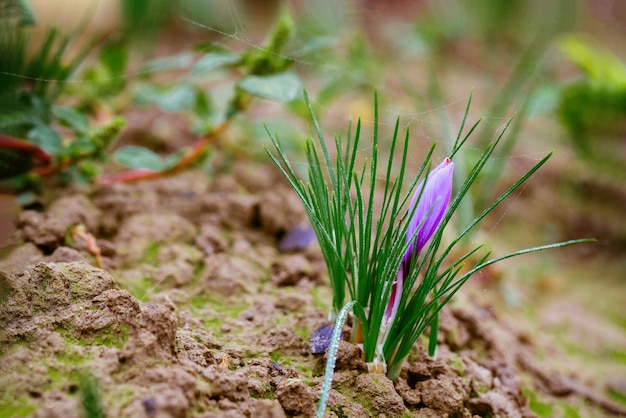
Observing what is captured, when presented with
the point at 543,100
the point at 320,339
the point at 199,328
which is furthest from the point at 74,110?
the point at 543,100

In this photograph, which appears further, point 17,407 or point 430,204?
point 430,204

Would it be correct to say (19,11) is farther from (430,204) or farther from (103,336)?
(430,204)

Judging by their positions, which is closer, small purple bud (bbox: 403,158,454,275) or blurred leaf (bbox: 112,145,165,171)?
small purple bud (bbox: 403,158,454,275)

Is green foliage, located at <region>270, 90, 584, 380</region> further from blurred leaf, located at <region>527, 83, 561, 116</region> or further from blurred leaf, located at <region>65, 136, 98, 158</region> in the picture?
blurred leaf, located at <region>527, 83, 561, 116</region>

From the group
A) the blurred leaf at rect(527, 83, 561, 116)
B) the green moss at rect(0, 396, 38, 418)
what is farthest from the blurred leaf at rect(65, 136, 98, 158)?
the blurred leaf at rect(527, 83, 561, 116)

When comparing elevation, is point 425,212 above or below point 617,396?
above

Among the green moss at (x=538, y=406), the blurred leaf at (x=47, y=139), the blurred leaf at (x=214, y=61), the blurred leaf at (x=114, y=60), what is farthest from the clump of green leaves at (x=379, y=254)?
the blurred leaf at (x=114, y=60)
